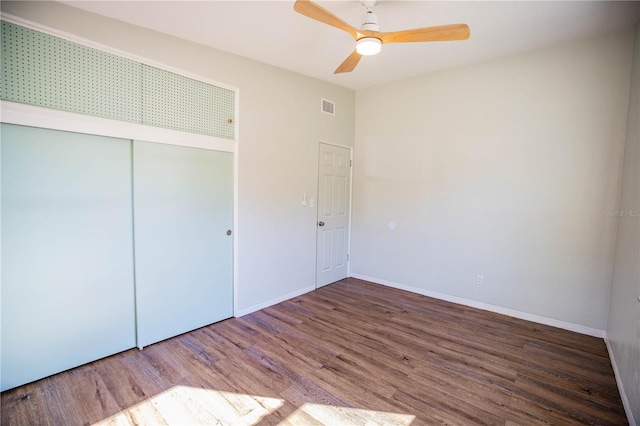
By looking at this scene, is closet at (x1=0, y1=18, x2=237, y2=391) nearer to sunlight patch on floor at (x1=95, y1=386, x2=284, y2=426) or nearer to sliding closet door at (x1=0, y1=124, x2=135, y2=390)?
sliding closet door at (x1=0, y1=124, x2=135, y2=390)

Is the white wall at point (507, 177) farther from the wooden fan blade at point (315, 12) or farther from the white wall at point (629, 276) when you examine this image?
the wooden fan blade at point (315, 12)

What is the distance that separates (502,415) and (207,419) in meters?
1.91

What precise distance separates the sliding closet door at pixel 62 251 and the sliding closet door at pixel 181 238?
110mm

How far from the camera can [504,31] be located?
2.75 metres

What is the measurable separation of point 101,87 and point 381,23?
92.8 inches

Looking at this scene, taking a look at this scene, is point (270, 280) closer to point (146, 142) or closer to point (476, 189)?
point (146, 142)

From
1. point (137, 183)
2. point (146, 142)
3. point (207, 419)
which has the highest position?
point (146, 142)

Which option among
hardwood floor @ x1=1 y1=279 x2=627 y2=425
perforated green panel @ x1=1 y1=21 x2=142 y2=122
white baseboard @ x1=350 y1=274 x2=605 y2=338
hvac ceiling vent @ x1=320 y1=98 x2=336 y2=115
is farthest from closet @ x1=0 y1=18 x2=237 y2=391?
white baseboard @ x1=350 y1=274 x2=605 y2=338

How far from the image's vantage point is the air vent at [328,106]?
4203mm

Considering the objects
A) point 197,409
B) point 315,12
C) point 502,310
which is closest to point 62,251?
point 197,409

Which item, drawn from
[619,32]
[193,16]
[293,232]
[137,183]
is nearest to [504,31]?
[619,32]

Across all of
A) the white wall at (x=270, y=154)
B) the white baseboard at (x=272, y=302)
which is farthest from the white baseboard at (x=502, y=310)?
the white wall at (x=270, y=154)

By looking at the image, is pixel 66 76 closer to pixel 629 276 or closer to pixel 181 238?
pixel 181 238

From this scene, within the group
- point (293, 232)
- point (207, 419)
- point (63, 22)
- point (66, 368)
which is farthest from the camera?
point (293, 232)
